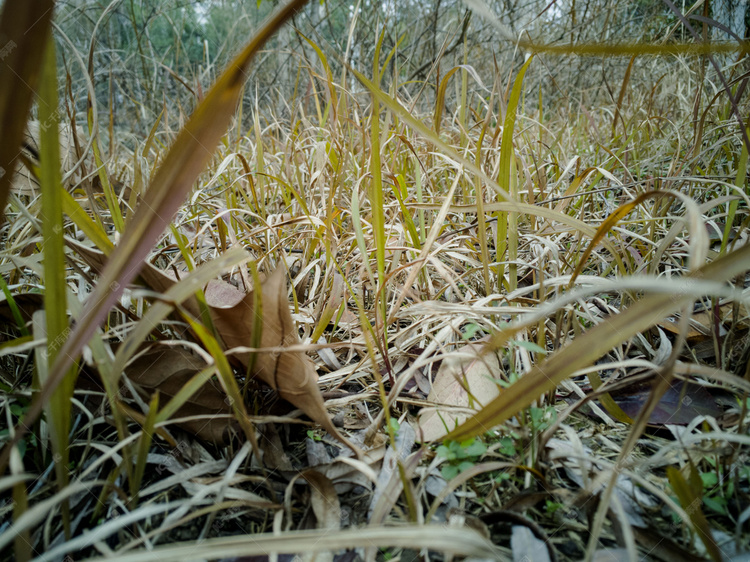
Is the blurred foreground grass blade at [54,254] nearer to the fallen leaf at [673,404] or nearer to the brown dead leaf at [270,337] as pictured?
the brown dead leaf at [270,337]

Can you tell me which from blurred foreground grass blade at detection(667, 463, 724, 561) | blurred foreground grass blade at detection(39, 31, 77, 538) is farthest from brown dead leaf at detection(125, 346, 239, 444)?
blurred foreground grass blade at detection(667, 463, 724, 561)

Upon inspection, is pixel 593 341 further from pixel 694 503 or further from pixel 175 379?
pixel 175 379

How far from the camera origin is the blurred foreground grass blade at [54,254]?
0.37 meters

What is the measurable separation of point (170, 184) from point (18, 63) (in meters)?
0.13

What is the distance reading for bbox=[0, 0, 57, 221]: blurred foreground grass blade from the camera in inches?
11.8

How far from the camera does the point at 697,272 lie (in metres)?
0.37

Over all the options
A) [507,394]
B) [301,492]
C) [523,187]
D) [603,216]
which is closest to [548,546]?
[507,394]

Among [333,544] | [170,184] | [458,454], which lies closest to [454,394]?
[458,454]

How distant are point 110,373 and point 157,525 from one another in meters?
0.19

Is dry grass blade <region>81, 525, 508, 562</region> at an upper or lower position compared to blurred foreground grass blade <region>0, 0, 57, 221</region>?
lower

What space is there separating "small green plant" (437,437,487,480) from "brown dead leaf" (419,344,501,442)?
0.05 m

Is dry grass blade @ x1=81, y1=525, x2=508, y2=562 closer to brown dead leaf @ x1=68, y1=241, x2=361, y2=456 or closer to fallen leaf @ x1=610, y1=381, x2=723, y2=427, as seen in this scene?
brown dead leaf @ x1=68, y1=241, x2=361, y2=456

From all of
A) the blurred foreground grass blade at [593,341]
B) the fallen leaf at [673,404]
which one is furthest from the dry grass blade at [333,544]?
the fallen leaf at [673,404]

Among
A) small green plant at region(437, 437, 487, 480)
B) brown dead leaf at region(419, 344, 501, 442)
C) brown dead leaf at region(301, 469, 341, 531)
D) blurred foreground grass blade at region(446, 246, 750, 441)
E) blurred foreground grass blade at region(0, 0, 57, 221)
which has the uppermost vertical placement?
blurred foreground grass blade at region(0, 0, 57, 221)
